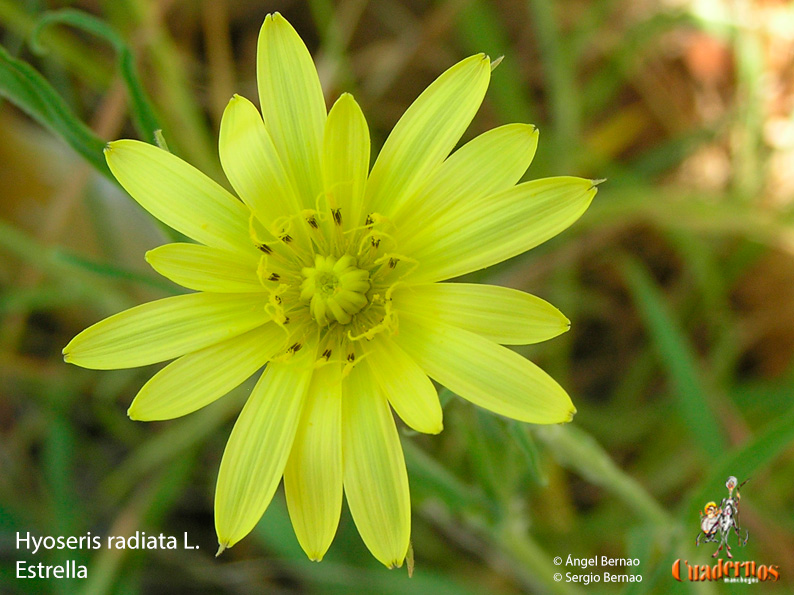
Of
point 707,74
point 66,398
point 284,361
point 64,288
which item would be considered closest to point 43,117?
point 284,361

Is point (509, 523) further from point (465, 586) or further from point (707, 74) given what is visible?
point (707, 74)

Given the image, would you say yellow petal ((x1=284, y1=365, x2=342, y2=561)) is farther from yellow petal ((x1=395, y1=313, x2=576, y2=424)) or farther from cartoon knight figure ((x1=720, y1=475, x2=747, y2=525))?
cartoon knight figure ((x1=720, y1=475, x2=747, y2=525))

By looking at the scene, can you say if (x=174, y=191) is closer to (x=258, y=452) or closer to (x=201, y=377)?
(x=201, y=377)

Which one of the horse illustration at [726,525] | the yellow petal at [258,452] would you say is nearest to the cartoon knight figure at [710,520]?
the horse illustration at [726,525]

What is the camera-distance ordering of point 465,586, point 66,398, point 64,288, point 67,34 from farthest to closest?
point 67,34 < point 66,398 < point 64,288 < point 465,586

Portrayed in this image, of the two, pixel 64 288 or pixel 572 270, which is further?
pixel 572 270

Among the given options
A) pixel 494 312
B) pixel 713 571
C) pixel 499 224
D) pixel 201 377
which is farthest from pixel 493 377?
pixel 713 571

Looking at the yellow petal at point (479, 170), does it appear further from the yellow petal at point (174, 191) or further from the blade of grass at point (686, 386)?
the blade of grass at point (686, 386)
